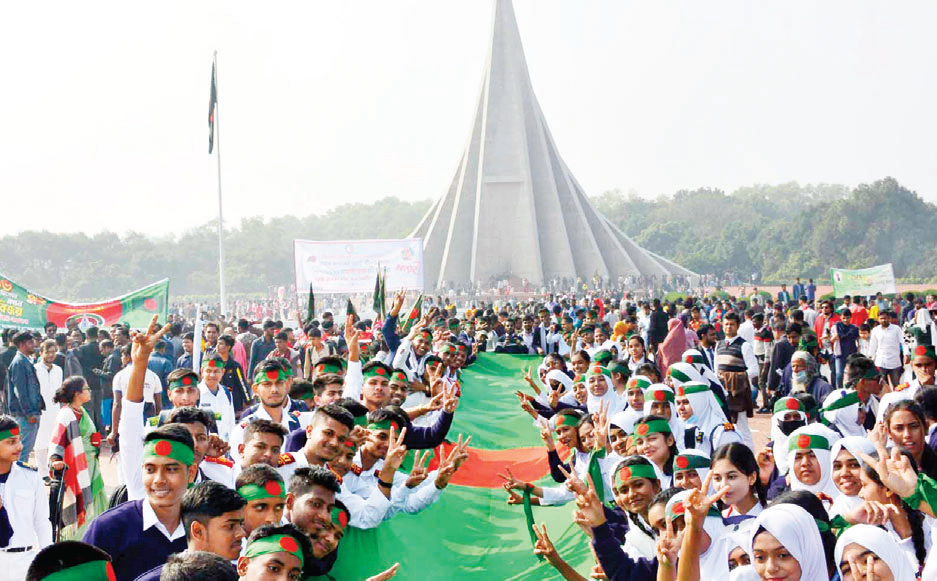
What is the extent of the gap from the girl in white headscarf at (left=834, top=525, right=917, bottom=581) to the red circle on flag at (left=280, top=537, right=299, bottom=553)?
179cm

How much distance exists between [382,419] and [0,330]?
10.3 m

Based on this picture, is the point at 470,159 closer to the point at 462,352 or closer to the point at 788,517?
the point at 462,352

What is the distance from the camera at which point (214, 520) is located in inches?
133

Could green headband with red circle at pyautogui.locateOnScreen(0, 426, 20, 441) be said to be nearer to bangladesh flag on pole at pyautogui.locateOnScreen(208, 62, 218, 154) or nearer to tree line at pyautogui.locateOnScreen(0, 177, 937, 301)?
bangladesh flag on pole at pyautogui.locateOnScreen(208, 62, 218, 154)

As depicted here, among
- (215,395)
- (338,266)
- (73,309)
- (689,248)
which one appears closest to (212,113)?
(338,266)

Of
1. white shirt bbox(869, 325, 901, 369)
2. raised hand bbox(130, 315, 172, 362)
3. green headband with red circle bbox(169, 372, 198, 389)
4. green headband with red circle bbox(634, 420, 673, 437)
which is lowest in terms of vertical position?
white shirt bbox(869, 325, 901, 369)

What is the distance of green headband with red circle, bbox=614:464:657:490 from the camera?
4188 millimetres

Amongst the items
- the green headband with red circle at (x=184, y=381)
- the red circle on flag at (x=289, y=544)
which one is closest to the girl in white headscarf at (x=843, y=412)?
the green headband with red circle at (x=184, y=381)

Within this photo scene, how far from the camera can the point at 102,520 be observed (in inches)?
139

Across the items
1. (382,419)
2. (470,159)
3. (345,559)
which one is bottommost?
(345,559)

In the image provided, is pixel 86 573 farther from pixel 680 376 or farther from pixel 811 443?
pixel 680 376

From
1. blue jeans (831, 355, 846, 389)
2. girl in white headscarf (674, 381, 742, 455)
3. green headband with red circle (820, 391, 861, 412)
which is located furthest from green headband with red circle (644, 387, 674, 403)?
blue jeans (831, 355, 846, 389)

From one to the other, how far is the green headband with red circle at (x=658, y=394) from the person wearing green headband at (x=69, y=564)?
3914 millimetres

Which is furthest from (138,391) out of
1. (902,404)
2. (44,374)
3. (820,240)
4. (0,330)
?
(820,240)
